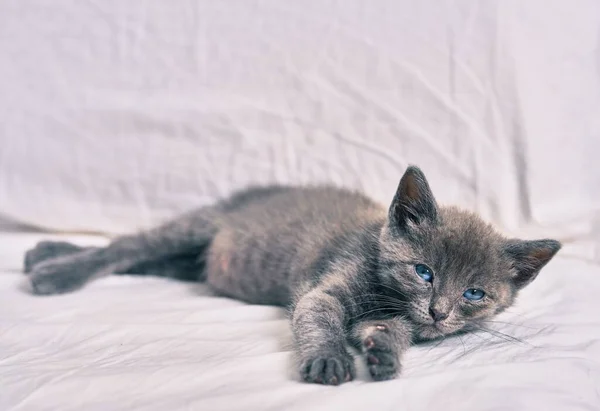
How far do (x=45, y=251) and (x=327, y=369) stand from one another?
4.05 ft

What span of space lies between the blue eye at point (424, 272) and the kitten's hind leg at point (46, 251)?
3.92 ft

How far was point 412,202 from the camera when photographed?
1.58 meters

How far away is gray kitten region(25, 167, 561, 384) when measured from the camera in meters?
1.46

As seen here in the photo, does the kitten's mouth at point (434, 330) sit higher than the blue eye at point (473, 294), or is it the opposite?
the blue eye at point (473, 294)

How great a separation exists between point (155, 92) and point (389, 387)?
5.46 ft

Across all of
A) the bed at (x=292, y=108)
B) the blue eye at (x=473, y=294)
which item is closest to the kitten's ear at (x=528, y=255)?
the blue eye at (x=473, y=294)

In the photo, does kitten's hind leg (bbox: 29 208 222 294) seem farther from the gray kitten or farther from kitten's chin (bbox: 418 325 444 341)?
kitten's chin (bbox: 418 325 444 341)

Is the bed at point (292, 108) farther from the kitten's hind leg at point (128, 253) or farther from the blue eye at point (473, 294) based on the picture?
the blue eye at point (473, 294)

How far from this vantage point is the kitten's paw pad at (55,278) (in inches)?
75.3

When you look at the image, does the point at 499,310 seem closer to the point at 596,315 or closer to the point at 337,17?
the point at 596,315

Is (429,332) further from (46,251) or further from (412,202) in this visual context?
(46,251)

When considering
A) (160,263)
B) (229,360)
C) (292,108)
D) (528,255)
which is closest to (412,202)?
(528,255)

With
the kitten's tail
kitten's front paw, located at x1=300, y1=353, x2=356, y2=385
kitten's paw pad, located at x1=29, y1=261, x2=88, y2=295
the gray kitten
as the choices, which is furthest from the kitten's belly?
kitten's front paw, located at x1=300, y1=353, x2=356, y2=385

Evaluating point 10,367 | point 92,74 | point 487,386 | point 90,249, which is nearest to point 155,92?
point 92,74
